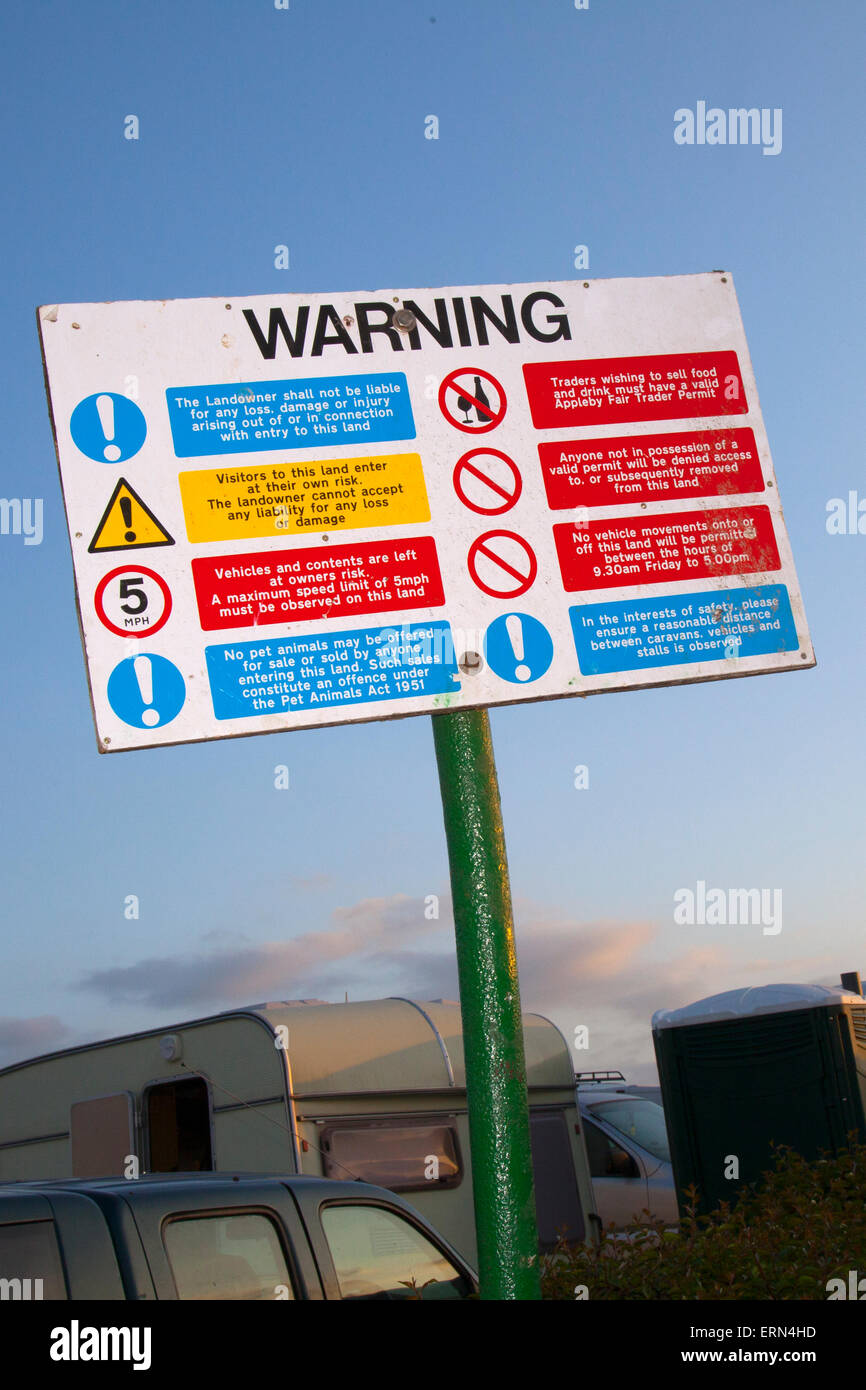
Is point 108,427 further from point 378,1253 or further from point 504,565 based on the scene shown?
point 378,1253

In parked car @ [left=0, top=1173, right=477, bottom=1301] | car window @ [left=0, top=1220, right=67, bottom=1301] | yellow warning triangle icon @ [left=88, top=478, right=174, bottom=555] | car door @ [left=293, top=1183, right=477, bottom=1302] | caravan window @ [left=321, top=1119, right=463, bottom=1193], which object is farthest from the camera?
caravan window @ [left=321, top=1119, right=463, bottom=1193]

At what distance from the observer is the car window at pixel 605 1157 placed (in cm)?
1280

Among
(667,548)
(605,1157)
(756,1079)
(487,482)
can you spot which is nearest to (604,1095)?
(605,1157)

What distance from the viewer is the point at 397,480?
15.1 ft

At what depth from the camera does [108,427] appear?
4.50 m

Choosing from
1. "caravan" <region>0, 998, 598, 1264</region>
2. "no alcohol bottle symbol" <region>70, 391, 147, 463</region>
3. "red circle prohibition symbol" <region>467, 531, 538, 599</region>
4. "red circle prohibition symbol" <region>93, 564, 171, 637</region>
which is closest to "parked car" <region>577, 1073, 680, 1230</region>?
"caravan" <region>0, 998, 598, 1264</region>

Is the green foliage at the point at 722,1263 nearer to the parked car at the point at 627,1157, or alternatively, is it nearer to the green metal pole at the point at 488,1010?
the green metal pole at the point at 488,1010

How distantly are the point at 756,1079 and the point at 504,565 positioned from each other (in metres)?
6.99

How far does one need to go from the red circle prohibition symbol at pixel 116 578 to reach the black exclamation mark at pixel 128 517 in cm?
11

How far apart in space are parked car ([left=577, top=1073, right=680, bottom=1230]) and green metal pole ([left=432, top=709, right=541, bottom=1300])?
852cm

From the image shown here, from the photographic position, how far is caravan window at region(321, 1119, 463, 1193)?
9.42 meters

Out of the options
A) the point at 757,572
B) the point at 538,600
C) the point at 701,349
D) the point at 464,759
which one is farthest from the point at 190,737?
the point at 701,349

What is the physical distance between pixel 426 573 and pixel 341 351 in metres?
0.94

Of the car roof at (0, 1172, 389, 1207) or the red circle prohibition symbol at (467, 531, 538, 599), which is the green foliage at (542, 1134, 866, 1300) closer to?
the car roof at (0, 1172, 389, 1207)
